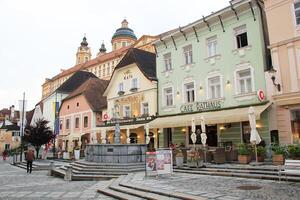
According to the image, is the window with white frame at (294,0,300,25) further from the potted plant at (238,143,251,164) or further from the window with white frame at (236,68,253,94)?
the potted plant at (238,143,251,164)

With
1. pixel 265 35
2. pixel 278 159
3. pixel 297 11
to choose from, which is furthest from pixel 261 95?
pixel 297 11

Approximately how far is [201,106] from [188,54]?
15.5ft

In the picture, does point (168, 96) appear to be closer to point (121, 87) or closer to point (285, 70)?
point (121, 87)

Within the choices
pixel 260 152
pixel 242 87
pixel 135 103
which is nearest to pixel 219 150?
pixel 260 152

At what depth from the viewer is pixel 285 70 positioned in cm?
1644

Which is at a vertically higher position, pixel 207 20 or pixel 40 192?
pixel 207 20

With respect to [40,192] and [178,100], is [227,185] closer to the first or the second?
[40,192]

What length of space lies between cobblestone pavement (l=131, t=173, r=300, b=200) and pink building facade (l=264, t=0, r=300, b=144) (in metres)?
6.19

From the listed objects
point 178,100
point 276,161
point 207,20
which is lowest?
point 276,161

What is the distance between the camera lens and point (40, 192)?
1158cm

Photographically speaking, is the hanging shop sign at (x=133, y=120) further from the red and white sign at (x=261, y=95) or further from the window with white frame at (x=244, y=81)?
the red and white sign at (x=261, y=95)

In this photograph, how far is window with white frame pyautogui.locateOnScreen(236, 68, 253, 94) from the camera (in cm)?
1870

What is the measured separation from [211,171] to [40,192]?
7747 mm

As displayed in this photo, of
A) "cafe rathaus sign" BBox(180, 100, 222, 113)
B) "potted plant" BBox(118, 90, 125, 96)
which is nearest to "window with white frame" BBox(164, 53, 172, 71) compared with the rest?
"cafe rathaus sign" BBox(180, 100, 222, 113)
